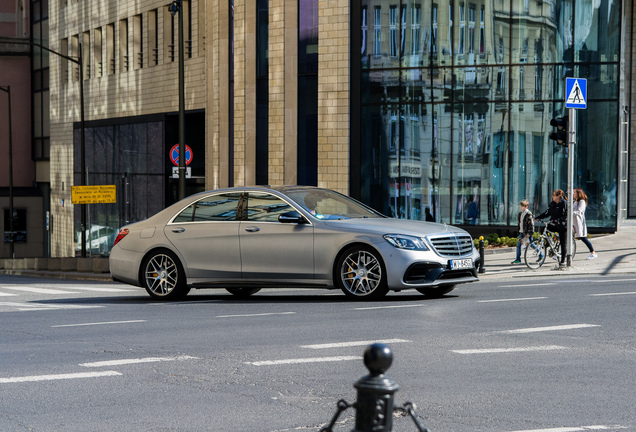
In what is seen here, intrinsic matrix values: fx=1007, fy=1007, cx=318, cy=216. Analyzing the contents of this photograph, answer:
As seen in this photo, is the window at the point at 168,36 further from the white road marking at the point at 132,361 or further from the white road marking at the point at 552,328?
the white road marking at the point at 132,361

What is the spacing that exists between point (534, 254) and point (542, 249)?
278 millimetres

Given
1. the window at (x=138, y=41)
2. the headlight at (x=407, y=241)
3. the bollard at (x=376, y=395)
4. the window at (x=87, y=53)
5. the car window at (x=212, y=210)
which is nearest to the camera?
the bollard at (x=376, y=395)

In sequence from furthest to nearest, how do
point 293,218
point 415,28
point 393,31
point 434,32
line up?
1. point 393,31
2. point 415,28
3. point 434,32
4. point 293,218

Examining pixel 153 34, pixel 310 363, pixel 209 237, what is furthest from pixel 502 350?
pixel 153 34

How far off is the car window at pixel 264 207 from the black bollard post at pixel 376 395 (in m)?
10.5

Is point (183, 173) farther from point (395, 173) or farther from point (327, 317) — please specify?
point (327, 317)

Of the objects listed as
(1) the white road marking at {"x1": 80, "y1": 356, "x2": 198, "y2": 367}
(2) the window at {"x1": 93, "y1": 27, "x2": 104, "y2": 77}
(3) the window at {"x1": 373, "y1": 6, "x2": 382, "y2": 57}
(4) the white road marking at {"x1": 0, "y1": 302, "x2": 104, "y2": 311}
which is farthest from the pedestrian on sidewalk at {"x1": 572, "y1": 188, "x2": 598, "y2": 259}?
(2) the window at {"x1": 93, "y1": 27, "x2": 104, "y2": 77}

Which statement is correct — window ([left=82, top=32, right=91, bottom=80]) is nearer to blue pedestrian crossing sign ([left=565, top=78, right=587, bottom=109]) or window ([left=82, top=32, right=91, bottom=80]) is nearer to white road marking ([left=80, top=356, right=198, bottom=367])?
blue pedestrian crossing sign ([left=565, top=78, right=587, bottom=109])

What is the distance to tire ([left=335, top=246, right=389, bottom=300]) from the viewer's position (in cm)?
1279

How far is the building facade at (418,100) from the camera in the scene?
28047 millimetres

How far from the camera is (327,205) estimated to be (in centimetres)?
1381

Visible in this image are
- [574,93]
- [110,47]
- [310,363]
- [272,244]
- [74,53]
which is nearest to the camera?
[310,363]

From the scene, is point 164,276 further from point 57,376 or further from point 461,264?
point 57,376

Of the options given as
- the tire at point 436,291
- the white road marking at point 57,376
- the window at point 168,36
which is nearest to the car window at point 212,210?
the tire at point 436,291
